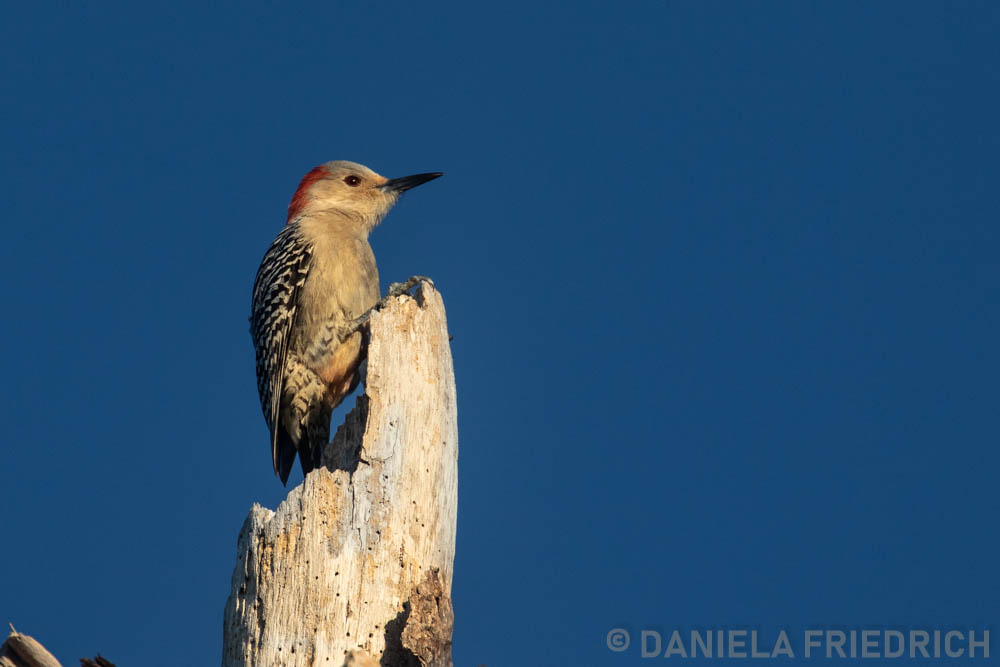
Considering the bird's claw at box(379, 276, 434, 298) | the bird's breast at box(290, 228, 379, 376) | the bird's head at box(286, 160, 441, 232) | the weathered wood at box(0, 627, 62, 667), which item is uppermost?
the bird's head at box(286, 160, 441, 232)

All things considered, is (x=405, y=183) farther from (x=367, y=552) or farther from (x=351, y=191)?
(x=367, y=552)

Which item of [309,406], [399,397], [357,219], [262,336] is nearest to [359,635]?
[399,397]

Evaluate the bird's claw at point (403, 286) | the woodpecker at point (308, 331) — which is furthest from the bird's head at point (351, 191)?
the bird's claw at point (403, 286)

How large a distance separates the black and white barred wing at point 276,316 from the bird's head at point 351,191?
0.85 m

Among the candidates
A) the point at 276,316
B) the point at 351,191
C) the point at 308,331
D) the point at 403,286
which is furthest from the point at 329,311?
the point at 351,191

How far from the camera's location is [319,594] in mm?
4977

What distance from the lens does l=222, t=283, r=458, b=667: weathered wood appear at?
16.1 feet

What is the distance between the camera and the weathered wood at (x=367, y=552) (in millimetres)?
4918

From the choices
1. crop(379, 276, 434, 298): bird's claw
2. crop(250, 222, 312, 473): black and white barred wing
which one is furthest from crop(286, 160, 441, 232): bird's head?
crop(379, 276, 434, 298): bird's claw

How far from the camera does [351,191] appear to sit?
9453 mm

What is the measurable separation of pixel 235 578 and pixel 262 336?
139 inches

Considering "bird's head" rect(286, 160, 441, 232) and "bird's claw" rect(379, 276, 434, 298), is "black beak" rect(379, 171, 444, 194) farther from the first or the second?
"bird's claw" rect(379, 276, 434, 298)

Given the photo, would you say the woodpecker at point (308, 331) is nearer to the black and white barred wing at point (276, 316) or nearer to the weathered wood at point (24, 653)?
the black and white barred wing at point (276, 316)

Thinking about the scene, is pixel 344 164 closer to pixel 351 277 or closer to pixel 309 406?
pixel 351 277
